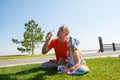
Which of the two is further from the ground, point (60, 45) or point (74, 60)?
point (60, 45)

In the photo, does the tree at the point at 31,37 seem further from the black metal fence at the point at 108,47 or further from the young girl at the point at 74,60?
the young girl at the point at 74,60

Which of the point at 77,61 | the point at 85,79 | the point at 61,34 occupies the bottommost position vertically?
the point at 85,79

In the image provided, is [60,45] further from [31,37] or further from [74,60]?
[31,37]

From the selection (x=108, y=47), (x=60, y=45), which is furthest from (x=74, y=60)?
(x=108, y=47)

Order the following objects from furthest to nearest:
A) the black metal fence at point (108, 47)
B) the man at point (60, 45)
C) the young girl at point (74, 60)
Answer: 1. the black metal fence at point (108, 47)
2. the man at point (60, 45)
3. the young girl at point (74, 60)

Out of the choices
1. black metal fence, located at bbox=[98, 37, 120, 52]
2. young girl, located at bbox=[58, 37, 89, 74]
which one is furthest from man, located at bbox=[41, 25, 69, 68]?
black metal fence, located at bbox=[98, 37, 120, 52]

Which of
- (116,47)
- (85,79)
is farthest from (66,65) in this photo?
(116,47)

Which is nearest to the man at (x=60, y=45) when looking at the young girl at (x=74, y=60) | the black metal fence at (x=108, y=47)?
the young girl at (x=74, y=60)

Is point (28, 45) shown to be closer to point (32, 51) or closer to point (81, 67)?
point (32, 51)

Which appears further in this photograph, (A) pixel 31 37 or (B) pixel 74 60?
(A) pixel 31 37

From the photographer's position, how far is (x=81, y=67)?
805 cm

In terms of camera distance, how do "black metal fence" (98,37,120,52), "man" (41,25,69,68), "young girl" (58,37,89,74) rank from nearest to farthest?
"young girl" (58,37,89,74)
"man" (41,25,69,68)
"black metal fence" (98,37,120,52)

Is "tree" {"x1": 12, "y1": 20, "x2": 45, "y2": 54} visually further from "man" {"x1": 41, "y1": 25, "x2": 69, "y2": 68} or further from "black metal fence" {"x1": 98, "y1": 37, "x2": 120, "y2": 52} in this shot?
"man" {"x1": 41, "y1": 25, "x2": 69, "y2": 68}

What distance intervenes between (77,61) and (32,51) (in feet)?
115
